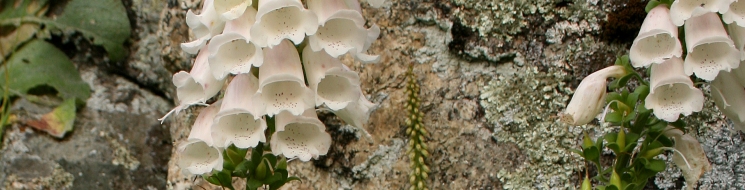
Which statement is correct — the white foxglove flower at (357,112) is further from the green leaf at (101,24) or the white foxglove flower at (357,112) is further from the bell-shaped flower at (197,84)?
the green leaf at (101,24)

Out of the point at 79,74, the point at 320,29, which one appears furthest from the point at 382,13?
the point at 79,74

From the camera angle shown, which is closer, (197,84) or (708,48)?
(708,48)

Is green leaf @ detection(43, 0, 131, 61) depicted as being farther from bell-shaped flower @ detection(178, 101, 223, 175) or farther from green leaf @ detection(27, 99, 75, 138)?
bell-shaped flower @ detection(178, 101, 223, 175)

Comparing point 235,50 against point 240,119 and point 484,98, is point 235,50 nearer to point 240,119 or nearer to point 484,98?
point 240,119

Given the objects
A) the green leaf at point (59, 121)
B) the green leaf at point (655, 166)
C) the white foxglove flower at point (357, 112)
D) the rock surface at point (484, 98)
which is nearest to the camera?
the green leaf at point (655, 166)

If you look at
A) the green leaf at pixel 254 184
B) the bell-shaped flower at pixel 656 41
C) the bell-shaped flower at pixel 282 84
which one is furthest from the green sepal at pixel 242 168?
the bell-shaped flower at pixel 656 41

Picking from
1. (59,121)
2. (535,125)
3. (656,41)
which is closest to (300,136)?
(656,41)

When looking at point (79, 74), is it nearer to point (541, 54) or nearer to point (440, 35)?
point (440, 35)
